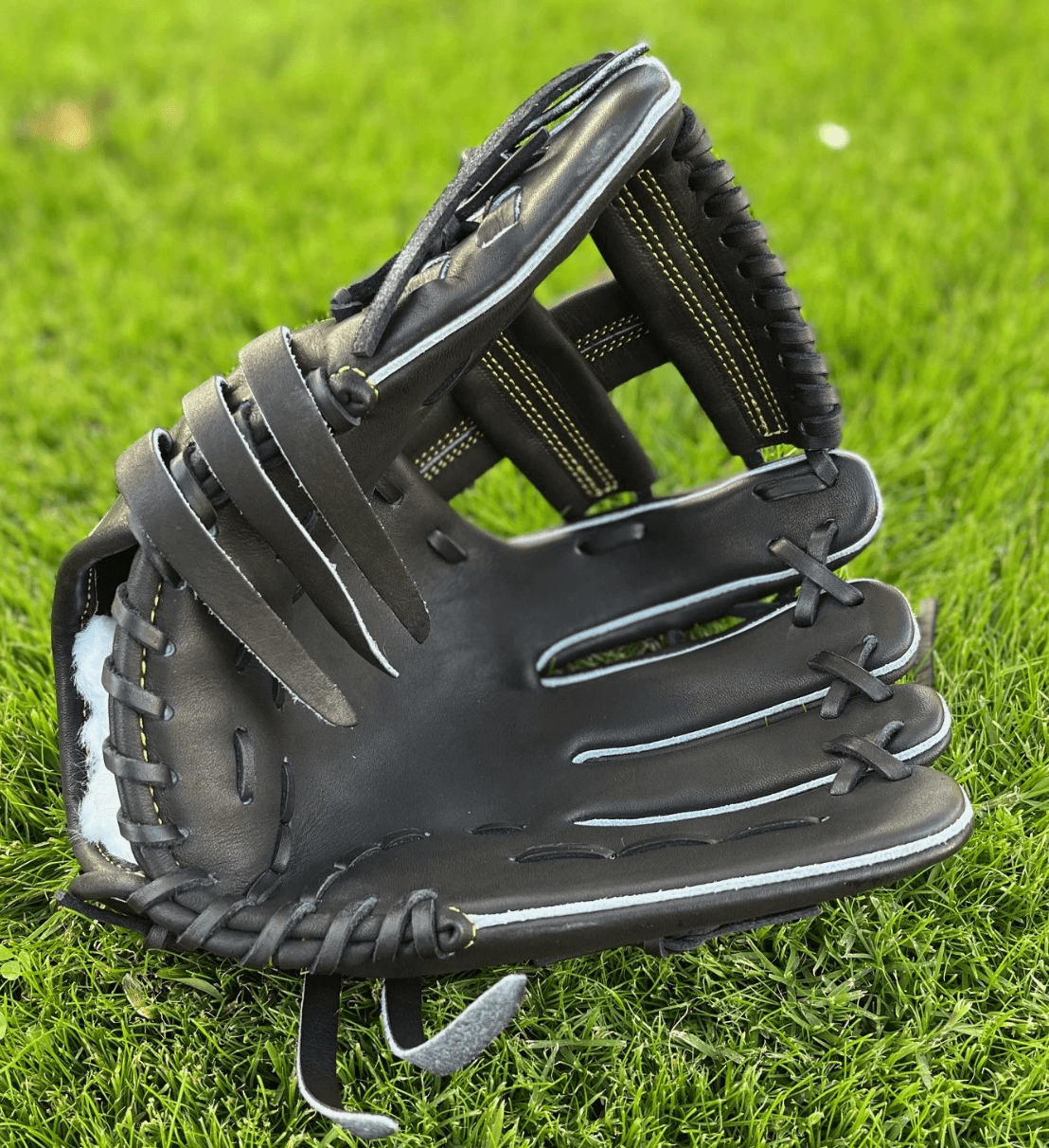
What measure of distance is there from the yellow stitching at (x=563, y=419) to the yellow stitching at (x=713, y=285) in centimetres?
35

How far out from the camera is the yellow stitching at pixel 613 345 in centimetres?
203

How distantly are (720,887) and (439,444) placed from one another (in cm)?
98

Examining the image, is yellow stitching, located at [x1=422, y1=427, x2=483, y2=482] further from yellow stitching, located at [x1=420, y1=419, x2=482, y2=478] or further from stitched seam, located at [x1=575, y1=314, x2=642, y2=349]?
stitched seam, located at [x1=575, y1=314, x2=642, y2=349]

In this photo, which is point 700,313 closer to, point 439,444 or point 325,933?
point 439,444

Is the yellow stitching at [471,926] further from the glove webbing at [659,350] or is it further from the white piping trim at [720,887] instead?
the glove webbing at [659,350]

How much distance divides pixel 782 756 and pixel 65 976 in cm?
130

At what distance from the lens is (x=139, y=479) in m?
1.51

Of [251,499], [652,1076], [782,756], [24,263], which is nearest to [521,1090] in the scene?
[652,1076]

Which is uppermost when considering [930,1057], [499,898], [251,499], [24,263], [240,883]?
[24,263]

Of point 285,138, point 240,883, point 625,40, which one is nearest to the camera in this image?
point 240,883

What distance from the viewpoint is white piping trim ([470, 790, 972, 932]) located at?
154cm

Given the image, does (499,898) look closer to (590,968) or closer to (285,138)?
(590,968)

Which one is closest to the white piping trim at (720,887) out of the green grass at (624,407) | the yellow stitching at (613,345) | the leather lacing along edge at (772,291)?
the green grass at (624,407)

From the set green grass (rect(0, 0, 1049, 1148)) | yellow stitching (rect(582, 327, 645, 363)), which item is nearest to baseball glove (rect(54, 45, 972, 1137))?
yellow stitching (rect(582, 327, 645, 363))
